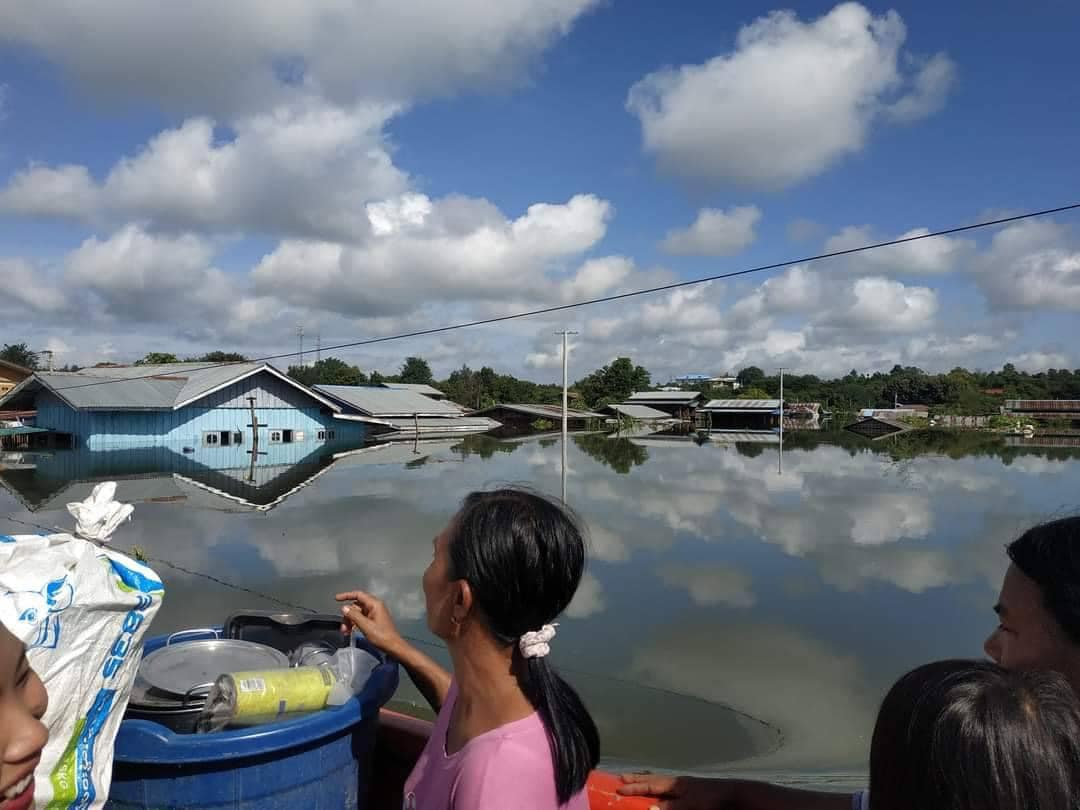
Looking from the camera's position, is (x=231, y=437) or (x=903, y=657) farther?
(x=231, y=437)

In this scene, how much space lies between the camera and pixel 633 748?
4082 mm

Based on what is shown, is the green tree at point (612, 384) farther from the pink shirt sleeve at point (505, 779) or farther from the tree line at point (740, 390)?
the pink shirt sleeve at point (505, 779)

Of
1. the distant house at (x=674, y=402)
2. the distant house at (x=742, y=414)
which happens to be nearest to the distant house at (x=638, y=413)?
the distant house at (x=674, y=402)

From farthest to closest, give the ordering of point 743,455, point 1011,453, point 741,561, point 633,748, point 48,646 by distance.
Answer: point 1011,453
point 743,455
point 741,561
point 633,748
point 48,646

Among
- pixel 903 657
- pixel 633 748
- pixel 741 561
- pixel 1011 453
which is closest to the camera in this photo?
pixel 633 748

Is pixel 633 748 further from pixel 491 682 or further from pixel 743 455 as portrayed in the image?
pixel 743 455

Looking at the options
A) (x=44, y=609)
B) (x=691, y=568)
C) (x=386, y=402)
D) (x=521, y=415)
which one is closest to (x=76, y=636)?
(x=44, y=609)

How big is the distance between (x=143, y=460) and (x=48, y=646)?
2076 centimetres

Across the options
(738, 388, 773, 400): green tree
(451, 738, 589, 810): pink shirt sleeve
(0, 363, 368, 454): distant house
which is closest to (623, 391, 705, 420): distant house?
(738, 388, 773, 400): green tree

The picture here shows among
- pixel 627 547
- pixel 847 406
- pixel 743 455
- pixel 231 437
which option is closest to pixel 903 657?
pixel 627 547

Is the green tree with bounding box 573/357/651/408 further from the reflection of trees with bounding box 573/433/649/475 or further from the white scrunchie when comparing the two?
the white scrunchie

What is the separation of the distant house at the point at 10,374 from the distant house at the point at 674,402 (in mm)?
37901

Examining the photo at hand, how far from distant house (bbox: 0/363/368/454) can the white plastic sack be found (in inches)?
905

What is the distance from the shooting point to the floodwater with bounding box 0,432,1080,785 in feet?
15.0
